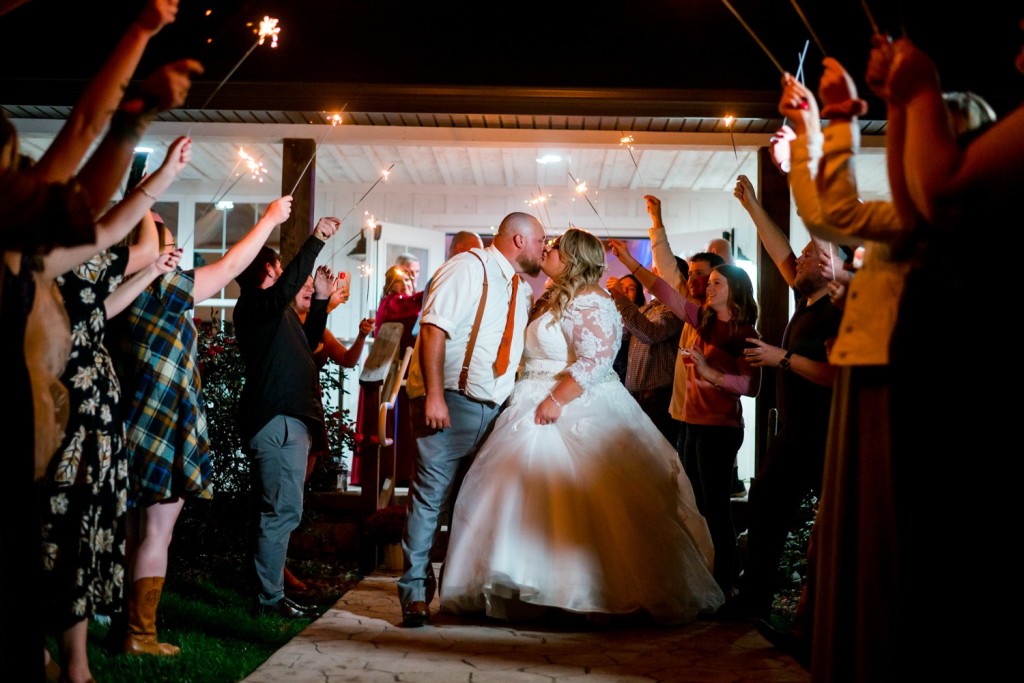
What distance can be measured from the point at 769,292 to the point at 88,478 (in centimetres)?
561

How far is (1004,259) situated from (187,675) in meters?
3.21

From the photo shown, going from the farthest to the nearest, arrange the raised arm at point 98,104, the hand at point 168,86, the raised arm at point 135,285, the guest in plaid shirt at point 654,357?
the guest in plaid shirt at point 654,357
the raised arm at point 135,285
the hand at point 168,86
the raised arm at point 98,104

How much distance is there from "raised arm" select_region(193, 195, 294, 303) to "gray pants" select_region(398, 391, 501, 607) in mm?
1423

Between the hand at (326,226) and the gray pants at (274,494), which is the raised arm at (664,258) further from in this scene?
the gray pants at (274,494)

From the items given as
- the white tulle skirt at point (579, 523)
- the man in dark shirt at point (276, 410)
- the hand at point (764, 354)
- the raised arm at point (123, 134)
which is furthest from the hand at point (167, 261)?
the hand at point (764, 354)

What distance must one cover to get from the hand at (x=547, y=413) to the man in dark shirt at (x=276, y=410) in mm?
1241

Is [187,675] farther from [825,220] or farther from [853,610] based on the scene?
[825,220]

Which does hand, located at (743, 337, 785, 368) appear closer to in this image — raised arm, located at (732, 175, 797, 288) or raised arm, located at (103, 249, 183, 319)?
raised arm, located at (732, 175, 797, 288)

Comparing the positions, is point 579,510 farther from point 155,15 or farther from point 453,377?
point 155,15

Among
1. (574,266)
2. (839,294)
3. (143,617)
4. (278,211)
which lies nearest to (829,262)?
(839,294)

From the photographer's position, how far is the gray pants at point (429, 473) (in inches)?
179

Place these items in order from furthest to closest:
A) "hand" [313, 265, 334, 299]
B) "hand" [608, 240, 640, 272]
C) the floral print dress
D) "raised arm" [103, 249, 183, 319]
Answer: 1. "hand" [608, 240, 640, 272]
2. "hand" [313, 265, 334, 299]
3. "raised arm" [103, 249, 183, 319]
4. the floral print dress

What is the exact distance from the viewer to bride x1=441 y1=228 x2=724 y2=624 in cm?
445

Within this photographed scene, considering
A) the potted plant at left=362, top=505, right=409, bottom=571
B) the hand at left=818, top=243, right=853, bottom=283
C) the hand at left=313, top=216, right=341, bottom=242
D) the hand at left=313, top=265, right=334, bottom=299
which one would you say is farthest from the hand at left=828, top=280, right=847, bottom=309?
the potted plant at left=362, top=505, right=409, bottom=571
